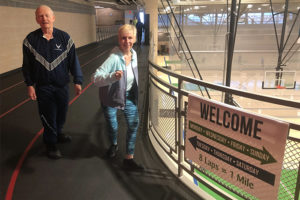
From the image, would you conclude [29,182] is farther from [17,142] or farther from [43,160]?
[17,142]

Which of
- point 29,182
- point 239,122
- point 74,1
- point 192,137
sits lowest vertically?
point 29,182

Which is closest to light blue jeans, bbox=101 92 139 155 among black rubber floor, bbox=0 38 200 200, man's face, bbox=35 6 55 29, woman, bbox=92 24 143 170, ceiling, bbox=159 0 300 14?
woman, bbox=92 24 143 170

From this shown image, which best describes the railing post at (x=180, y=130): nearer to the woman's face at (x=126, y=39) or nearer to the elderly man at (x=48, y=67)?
the woman's face at (x=126, y=39)

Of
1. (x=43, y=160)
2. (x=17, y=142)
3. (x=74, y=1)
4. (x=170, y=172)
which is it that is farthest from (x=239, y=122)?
(x=74, y=1)

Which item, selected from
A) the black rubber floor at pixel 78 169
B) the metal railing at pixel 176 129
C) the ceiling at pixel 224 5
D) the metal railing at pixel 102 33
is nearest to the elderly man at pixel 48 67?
the black rubber floor at pixel 78 169

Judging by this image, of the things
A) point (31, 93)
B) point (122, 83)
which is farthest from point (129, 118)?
point (31, 93)

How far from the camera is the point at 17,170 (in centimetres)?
293

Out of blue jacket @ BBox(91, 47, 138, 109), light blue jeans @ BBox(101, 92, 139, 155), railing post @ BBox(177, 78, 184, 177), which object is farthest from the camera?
light blue jeans @ BBox(101, 92, 139, 155)

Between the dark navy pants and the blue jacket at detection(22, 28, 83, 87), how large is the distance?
0.08 m

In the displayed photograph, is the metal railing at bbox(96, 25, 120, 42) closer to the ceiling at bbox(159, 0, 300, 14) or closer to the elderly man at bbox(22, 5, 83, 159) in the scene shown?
the ceiling at bbox(159, 0, 300, 14)

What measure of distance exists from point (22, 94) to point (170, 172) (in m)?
4.73

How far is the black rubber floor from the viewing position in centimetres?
250

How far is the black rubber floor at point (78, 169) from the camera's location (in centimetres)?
250

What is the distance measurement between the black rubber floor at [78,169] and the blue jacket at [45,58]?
98 cm
